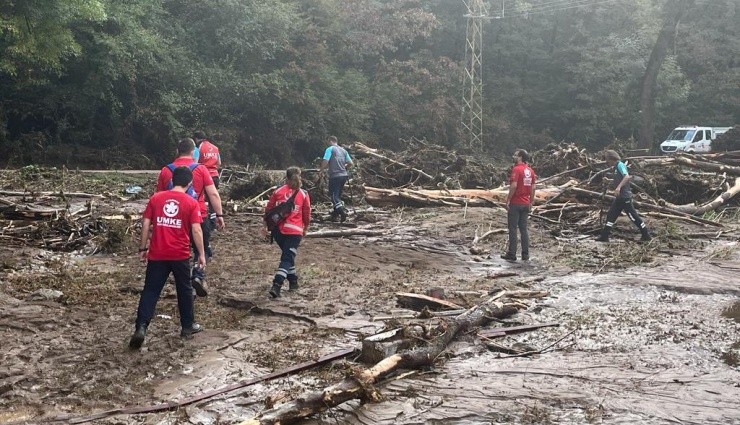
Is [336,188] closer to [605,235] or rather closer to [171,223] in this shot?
[605,235]

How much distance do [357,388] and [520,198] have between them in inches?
293

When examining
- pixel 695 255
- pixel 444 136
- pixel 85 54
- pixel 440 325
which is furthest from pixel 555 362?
pixel 444 136

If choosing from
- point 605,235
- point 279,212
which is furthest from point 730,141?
point 279,212

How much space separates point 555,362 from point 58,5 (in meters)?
A: 21.2

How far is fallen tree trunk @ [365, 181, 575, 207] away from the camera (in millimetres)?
17578

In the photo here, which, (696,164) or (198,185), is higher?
(198,185)

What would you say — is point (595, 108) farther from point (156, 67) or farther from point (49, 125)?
point (49, 125)

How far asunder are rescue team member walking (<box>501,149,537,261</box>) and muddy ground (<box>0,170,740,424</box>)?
14.4 inches

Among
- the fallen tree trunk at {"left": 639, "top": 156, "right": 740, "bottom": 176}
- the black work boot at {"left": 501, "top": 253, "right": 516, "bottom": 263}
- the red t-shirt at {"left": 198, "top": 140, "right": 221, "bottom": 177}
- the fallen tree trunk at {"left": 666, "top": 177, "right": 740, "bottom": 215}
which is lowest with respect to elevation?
the black work boot at {"left": 501, "top": 253, "right": 516, "bottom": 263}

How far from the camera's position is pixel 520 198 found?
40.5 ft

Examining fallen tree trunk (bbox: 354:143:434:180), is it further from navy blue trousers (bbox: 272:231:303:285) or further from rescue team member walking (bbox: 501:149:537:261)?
navy blue trousers (bbox: 272:231:303:285)

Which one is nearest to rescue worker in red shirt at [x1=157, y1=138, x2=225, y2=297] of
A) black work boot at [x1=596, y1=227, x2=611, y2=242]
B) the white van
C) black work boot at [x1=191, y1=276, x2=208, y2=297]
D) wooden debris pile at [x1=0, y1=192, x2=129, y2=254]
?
black work boot at [x1=191, y1=276, x2=208, y2=297]

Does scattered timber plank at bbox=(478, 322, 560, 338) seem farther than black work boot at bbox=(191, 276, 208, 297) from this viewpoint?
No

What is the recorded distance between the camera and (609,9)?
4828cm
